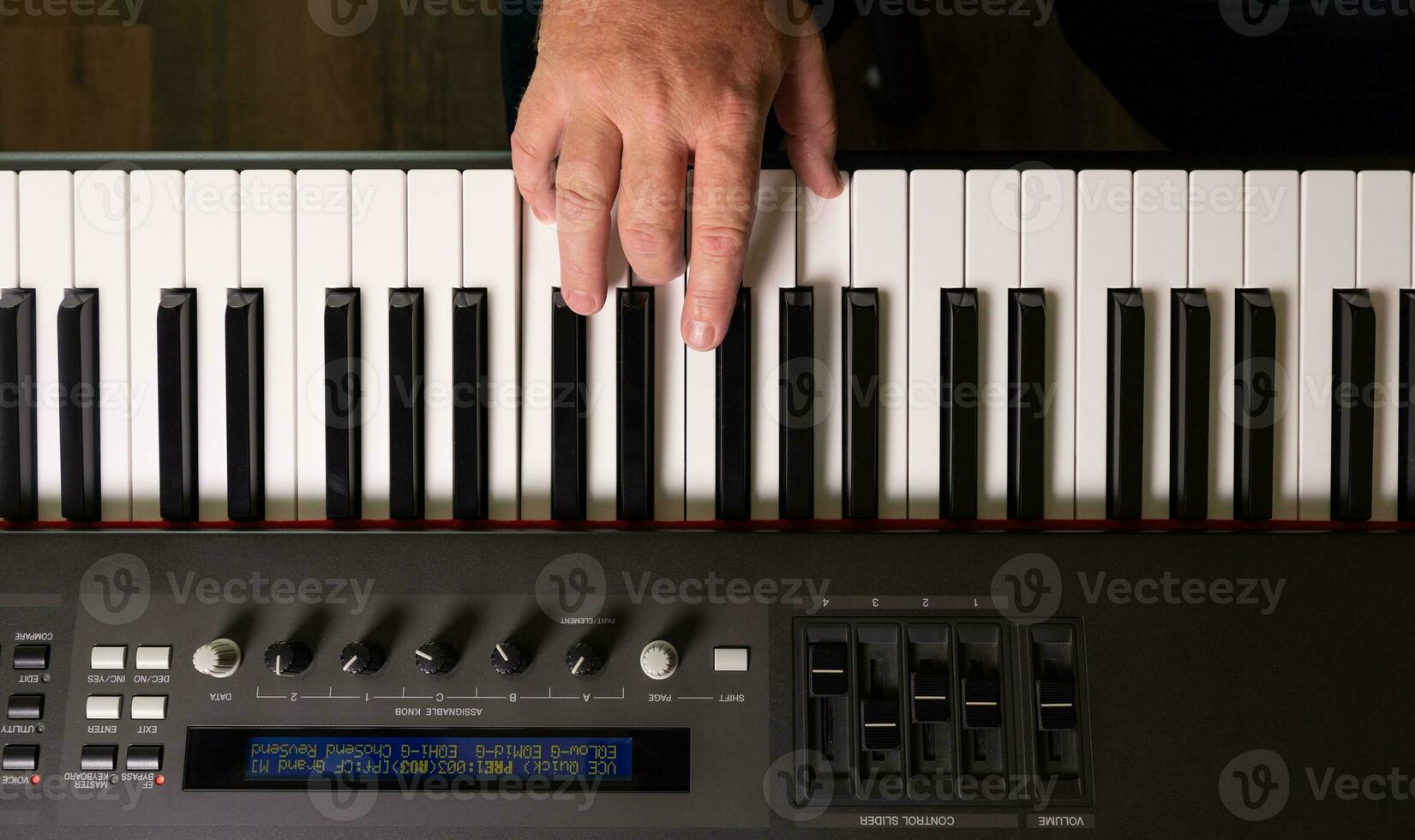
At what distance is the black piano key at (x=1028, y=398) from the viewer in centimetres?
103

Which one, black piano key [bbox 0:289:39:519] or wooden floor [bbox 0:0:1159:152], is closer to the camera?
black piano key [bbox 0:289:39:519]

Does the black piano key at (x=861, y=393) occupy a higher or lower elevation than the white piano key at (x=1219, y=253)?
lower

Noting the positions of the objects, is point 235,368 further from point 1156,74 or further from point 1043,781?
point 1156,74

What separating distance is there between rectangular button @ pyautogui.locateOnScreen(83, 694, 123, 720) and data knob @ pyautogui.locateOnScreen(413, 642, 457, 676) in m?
0.34

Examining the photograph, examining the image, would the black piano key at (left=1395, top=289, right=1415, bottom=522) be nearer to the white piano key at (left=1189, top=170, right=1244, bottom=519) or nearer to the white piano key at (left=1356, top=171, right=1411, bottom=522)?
the white piano key at (left=1356, top=171, right=1411, bottom=522)

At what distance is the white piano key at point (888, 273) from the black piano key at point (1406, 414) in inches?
22.9

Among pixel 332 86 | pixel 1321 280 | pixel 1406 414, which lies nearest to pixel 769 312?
pixel 1321 280

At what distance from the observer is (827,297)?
41.6 inches

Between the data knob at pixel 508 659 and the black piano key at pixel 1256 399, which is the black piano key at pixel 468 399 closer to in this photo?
the data knob at pixel 508 659

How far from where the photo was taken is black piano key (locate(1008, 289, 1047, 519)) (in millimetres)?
1032

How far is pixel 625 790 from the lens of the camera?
1.00 meters

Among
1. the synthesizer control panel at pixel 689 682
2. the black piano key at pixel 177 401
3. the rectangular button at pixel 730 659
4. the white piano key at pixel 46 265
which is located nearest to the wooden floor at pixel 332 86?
the white piano key at pixel 46 265

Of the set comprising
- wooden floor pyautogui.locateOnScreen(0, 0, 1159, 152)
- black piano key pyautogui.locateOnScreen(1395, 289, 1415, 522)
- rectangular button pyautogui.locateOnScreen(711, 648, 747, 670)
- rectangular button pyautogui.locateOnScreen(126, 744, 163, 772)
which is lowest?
rectangular button pyautogui.locateOnScreen(126, 744, 163, 772)

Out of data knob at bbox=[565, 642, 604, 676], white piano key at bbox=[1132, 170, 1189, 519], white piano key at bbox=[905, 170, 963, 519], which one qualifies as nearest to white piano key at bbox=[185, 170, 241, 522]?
data knob at bbox=[565, 642, 604, 676]
